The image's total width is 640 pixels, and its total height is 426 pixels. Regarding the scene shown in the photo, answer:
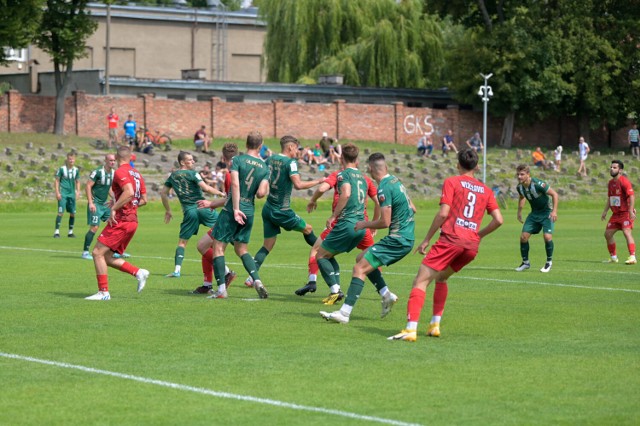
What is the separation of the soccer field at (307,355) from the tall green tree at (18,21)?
34.0 m

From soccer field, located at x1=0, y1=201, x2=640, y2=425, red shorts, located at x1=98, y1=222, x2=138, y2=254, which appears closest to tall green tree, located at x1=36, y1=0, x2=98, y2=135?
soccer field, located at x1=0, y1=201, x2=640, y2=425

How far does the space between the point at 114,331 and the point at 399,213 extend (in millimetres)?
3629

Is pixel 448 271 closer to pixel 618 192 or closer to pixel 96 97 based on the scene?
pixel 618 192

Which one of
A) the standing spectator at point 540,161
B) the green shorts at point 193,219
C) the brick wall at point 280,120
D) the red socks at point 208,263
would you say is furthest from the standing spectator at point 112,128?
the red socks at point 208,263

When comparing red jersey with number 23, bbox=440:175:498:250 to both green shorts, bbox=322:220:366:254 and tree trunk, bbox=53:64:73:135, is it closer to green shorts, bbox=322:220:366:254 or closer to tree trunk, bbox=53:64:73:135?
green shorts, bbox=322:220:366:254

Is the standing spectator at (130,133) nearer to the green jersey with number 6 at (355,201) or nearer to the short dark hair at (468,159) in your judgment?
the green jersey with number 6 at (355,201)

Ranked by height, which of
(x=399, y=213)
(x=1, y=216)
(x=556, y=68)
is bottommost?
(x=1, y=216)

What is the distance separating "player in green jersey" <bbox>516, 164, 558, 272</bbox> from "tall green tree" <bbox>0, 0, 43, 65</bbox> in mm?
34796

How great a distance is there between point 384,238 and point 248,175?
9.28 feet

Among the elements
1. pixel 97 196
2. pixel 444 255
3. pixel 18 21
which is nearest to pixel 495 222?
pixel 444 255

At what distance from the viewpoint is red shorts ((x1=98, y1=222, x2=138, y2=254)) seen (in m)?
15.6

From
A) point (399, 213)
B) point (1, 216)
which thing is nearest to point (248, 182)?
point (399, 213)

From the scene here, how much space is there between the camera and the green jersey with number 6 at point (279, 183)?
54.5 feet

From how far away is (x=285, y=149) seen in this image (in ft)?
53.4
